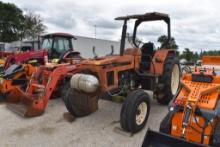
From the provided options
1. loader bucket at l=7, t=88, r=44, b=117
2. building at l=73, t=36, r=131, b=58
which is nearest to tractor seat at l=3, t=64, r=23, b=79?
loader bucket at l=7, t=88, r=44, b=117

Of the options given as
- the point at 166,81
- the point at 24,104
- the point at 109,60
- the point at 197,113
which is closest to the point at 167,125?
the point at 197,113

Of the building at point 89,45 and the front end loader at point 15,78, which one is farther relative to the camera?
the building at point 89,45

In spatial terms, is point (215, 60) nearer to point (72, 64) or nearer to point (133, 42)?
point (133, 42)

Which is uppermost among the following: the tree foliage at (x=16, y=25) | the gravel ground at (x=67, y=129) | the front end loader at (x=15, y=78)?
the tree foliage at (x=16, y=25)

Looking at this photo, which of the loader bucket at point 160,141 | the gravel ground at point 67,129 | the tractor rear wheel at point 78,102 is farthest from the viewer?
the tractor rear wheel at point 78,102

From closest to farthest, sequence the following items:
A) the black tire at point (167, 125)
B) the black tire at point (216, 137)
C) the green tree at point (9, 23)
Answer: the black tire at point (216, 137) < the black tire at point (167, 125) < the green tree at point (9, 23)

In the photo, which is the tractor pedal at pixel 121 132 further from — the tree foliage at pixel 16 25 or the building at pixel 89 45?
the tree foliage at pixel 16 25

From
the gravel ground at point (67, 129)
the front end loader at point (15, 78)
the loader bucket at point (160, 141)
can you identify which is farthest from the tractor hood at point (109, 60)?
the front end loader at point (15, 78)

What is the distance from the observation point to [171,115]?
3.60 m

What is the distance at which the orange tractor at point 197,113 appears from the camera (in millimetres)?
3318

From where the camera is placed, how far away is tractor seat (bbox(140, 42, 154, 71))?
6.32 metres

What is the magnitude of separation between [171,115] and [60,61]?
5195mm

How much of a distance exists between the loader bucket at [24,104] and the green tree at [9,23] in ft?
105

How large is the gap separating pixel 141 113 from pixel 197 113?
162 centimetres
